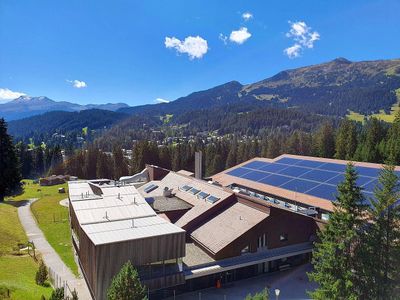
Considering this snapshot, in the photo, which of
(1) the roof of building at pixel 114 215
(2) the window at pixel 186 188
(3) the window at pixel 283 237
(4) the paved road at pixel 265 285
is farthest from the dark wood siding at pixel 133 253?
(2) the window at pixel 186 188

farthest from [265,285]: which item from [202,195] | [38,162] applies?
[38,162]

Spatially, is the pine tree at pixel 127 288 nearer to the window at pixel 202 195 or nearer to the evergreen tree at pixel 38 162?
the window at pixel 202 195

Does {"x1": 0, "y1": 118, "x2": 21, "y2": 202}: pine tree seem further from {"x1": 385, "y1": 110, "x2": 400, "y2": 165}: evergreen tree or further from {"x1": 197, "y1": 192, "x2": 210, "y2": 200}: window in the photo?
{"x1": 385, "y1": 110, "x2": 400, "y2": 165}: evergreen tree

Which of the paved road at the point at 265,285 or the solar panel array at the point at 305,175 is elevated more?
the solar panel array at the point at 305,175

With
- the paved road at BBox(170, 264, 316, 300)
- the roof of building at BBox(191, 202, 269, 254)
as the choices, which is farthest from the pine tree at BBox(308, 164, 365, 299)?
the roof of building at BBox(191, 202, 269, 254)

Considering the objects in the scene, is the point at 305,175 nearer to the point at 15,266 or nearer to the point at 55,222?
the point at 15,266

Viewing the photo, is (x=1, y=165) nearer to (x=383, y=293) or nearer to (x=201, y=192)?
(x=201, y=192)
